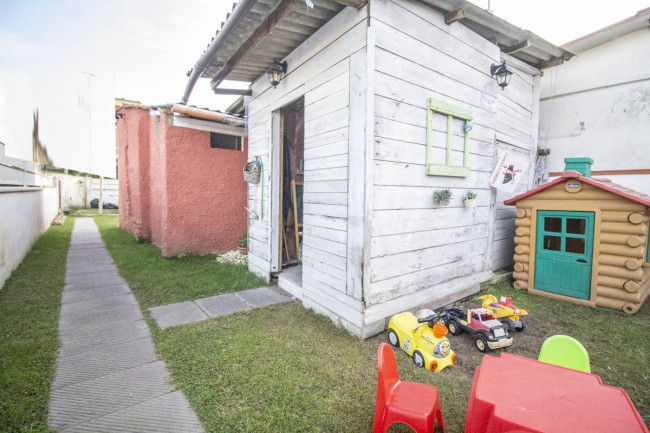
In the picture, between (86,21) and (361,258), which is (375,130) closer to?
(361,258)

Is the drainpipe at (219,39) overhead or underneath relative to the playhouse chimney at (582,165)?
overhead

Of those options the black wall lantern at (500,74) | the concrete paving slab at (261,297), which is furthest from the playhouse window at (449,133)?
the concrete paving slab at (261,297)

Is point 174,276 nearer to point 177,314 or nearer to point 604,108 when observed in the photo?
point 177,314

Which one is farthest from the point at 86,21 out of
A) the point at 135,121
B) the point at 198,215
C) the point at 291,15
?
the point at 135,121

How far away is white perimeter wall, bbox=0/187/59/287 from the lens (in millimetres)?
5125

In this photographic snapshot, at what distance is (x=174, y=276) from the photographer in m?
5.87

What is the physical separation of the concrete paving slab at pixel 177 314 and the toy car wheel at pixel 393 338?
242cm

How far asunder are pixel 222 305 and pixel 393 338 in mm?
2538

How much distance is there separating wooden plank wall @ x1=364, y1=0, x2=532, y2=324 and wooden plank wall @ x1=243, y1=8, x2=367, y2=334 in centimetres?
38

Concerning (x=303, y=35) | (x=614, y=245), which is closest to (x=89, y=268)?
(x=303, y=35)

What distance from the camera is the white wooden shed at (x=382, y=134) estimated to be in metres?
3.53

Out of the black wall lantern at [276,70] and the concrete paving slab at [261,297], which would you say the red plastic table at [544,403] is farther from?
the black wall lantern at [276,70]

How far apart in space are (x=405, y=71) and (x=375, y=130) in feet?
3.10

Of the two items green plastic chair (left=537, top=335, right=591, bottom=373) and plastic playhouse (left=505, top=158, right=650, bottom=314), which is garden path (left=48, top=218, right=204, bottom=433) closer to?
green plastic chair (left=537, top=335, right=591, bottom=373)
